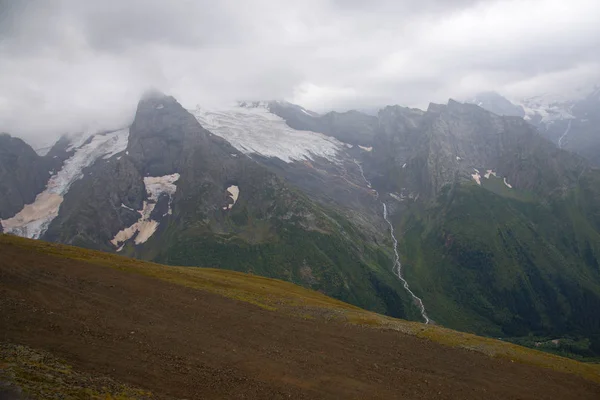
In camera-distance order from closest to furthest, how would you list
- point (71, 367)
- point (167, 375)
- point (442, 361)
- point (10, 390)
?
point (10, 390)
point (71, 367)
point (167, 375)
point (442, 361)

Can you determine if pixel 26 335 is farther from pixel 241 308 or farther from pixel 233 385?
pixel 241 308

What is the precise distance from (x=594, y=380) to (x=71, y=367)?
69.3 m

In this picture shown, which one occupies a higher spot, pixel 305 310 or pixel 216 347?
pixel 216 347

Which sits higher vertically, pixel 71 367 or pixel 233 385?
pixel 71 367

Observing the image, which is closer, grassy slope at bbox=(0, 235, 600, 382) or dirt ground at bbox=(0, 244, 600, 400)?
dirt ground at bbox=(0, 244, 600, 400)

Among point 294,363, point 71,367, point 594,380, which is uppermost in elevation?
point 71,367

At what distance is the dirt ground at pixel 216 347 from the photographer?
42.9 metres

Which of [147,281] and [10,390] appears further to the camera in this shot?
[147,281]

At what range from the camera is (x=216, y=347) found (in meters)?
50.5

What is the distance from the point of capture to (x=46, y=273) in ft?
199

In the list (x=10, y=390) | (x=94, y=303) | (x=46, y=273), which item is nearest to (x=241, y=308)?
(x=94, y=303)

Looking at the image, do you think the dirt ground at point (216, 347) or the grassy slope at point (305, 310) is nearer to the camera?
the dirt ground at point (216, 347)

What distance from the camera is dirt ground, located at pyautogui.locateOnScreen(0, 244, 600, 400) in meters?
42.9

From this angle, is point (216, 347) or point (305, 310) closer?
point (216, 347)
